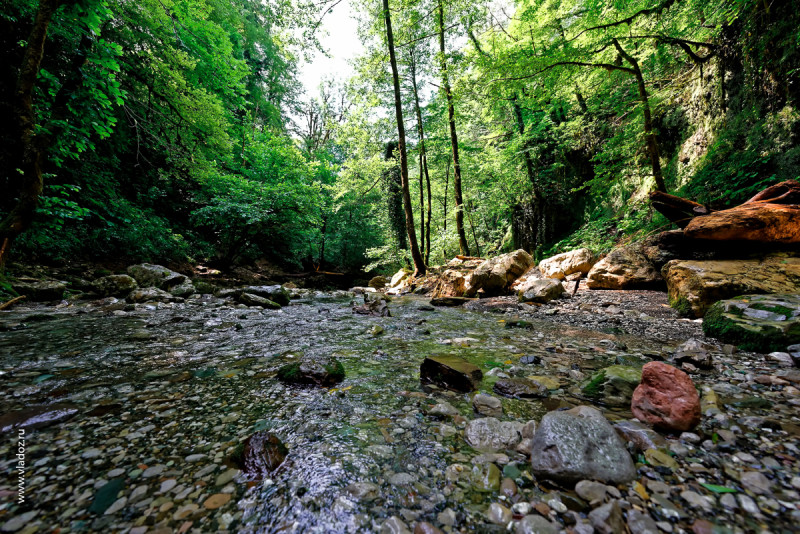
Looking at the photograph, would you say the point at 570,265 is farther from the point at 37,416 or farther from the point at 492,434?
the point at 37,416

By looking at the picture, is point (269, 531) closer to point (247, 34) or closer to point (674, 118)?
point (674, 118)

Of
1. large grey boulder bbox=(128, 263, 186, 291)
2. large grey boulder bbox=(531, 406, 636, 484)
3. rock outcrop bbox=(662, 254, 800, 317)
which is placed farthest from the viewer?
large grey boulder bbox=(128, 263, 186, 291)

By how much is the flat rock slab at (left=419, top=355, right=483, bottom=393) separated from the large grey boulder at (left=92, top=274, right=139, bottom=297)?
8.24 metres

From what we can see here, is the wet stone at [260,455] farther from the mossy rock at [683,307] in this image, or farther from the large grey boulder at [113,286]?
the large grey boulder at [113,286]

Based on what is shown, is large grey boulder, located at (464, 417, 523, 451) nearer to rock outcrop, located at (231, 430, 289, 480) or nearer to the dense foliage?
rock outcrop, located at (231, 430, 289, 480)

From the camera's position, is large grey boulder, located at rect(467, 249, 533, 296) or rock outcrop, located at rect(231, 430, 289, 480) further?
large grey boulder, located at rect(467, 249, 533, 296)

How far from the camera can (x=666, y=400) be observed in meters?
1.60

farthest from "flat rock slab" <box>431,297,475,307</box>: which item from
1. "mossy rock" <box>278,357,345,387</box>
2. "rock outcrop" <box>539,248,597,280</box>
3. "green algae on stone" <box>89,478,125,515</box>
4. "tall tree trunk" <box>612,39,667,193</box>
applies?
"green algae on stone" <box>89,478,125,515</box>

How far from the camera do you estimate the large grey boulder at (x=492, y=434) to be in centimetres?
148

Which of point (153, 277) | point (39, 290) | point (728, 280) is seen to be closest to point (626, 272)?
point (728, 280)

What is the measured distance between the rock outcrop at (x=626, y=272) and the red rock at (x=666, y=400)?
608cm

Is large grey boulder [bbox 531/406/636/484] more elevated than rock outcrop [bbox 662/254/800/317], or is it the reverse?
rock outcrop [bbox 662/254/800/317]

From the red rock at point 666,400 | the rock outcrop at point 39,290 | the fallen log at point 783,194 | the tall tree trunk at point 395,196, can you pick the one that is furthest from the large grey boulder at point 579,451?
the tall tree trunk at point 395,196

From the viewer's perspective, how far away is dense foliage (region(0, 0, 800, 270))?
578 cm
